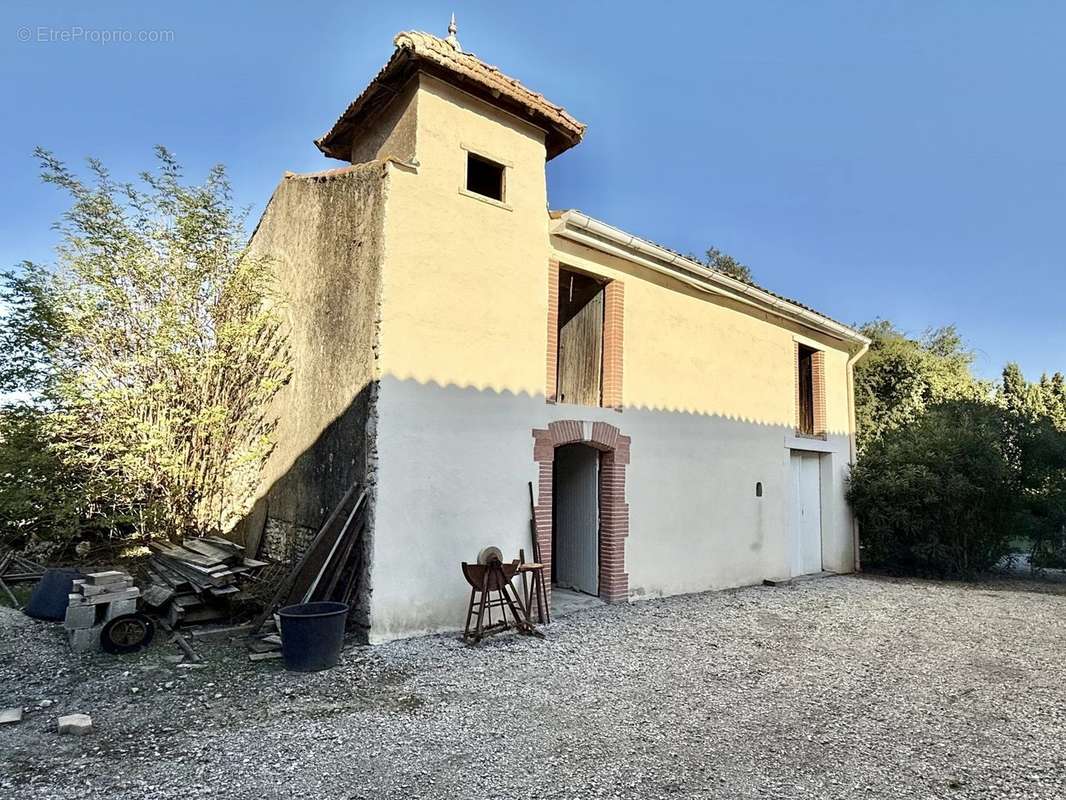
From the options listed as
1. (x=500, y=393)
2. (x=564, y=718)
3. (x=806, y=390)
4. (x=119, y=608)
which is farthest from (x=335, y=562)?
(x=806, y=390)

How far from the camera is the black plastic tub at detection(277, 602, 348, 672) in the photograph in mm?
4605

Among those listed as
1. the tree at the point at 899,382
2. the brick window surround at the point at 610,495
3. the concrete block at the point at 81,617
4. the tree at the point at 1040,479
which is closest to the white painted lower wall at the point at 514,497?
the brick window surround at the point at 610,495

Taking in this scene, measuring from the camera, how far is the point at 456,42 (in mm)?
6527

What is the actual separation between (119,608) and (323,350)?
3318 mm

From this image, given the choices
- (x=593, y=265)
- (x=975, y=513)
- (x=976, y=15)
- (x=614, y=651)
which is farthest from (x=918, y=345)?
(x=614, y=651)

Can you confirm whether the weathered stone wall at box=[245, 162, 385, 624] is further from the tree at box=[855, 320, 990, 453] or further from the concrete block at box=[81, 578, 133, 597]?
the tree at box=[855, 320, 990, 453]

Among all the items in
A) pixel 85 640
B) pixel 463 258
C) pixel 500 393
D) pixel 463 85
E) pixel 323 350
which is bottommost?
pixel 85 640

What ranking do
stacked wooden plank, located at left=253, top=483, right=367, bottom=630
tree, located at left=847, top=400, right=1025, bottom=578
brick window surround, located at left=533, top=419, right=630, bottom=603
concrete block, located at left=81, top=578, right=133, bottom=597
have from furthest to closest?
tree, located at left=847, top=400, right=1025, bottom=578, brick window surround, located at left=533, top=419, right=630, bottom=603, stacked wooden plank, located at left=253, top=483, right=367, bottom=630, concrete block, located at left=81, top=578, right=133, bottom=597

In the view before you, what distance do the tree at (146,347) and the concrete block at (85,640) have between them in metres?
2.85

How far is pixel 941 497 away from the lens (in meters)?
10.4

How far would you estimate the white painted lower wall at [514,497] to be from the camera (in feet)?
18.5

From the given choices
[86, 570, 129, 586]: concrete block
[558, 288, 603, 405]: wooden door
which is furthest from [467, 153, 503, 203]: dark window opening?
[86, 570, 129, 586]: concrete block

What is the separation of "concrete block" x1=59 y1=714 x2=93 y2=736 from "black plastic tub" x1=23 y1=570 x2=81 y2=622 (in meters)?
2.69

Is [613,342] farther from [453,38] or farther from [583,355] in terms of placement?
[453,38]
